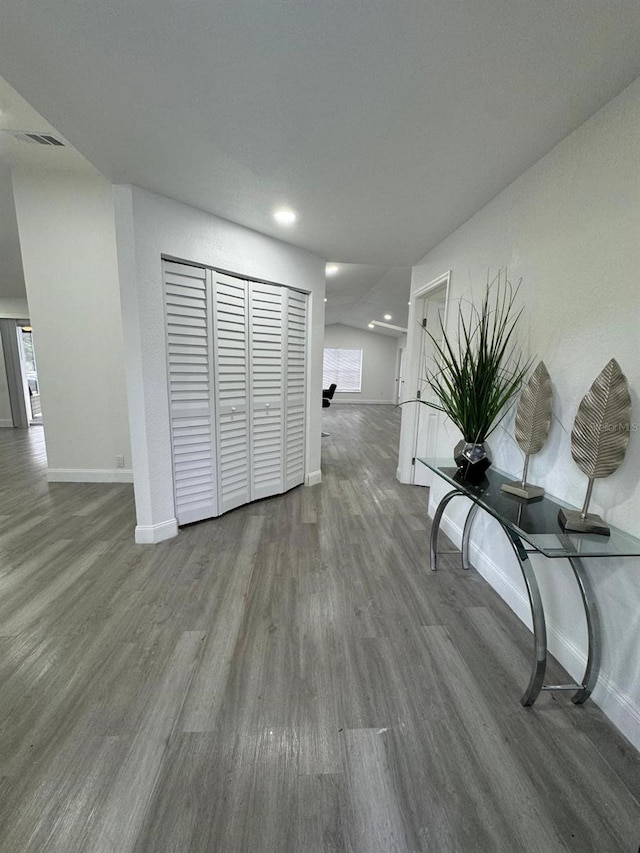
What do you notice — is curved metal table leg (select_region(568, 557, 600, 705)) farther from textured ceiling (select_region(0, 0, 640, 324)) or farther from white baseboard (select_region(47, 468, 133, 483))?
white baseboard (select_region(47, 468, 133, 483))

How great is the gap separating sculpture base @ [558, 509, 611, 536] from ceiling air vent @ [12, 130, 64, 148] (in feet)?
13.2

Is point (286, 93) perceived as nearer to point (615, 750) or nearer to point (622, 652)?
point (622, 652)

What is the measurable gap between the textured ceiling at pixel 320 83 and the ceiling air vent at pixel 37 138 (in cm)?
124

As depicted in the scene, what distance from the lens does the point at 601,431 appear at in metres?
1.22

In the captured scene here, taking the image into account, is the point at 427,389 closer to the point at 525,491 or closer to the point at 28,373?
the point at 525,491

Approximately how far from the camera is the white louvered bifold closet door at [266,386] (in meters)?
2.91

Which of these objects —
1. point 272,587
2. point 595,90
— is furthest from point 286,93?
point 272,587

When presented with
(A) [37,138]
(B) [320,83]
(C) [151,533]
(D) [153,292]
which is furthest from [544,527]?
(A) [37,138]

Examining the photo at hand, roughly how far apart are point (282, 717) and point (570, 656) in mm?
1239

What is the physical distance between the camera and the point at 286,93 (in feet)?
4.26

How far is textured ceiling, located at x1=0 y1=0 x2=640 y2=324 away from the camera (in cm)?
101

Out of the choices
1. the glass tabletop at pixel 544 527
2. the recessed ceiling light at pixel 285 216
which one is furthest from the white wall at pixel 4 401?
the glass tabletop at pixel 544 527

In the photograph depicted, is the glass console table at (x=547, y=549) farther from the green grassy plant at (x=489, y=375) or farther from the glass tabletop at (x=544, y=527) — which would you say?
the green grassy plant at (x=489, y=375)

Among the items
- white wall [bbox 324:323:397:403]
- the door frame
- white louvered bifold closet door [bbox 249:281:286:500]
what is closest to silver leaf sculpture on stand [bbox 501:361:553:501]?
the door frame
